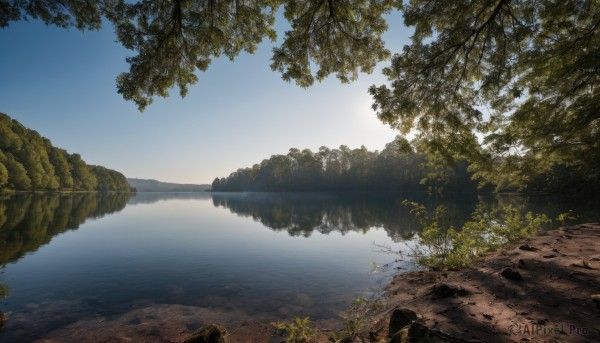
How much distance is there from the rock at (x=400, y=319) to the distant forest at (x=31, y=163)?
7807cm

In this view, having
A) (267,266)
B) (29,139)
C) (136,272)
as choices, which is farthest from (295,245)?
(29,139)

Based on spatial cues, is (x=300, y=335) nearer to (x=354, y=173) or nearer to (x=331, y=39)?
(x=331, y=39)

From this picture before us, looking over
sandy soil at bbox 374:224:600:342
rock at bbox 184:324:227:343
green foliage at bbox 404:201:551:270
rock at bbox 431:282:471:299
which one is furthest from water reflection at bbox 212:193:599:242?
rock at bbox 184:324:227:343

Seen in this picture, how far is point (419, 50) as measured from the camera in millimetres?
8711

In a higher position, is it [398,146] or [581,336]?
[398,146]

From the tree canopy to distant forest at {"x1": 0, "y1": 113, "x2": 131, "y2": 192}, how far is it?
7079cm

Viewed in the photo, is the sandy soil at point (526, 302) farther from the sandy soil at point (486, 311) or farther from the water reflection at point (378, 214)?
the water reflection at point (378, 214)

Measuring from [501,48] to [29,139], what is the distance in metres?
109

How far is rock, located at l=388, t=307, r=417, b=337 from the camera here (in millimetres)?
4484

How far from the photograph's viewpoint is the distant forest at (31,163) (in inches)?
2516

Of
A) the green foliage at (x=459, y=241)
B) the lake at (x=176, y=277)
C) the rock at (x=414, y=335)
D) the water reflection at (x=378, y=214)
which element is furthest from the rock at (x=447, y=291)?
the water reflection at (x=378, y=214)

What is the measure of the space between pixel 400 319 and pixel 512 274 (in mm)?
3286

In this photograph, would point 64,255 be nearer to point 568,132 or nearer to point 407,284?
point 407,284

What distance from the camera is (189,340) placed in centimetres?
512
